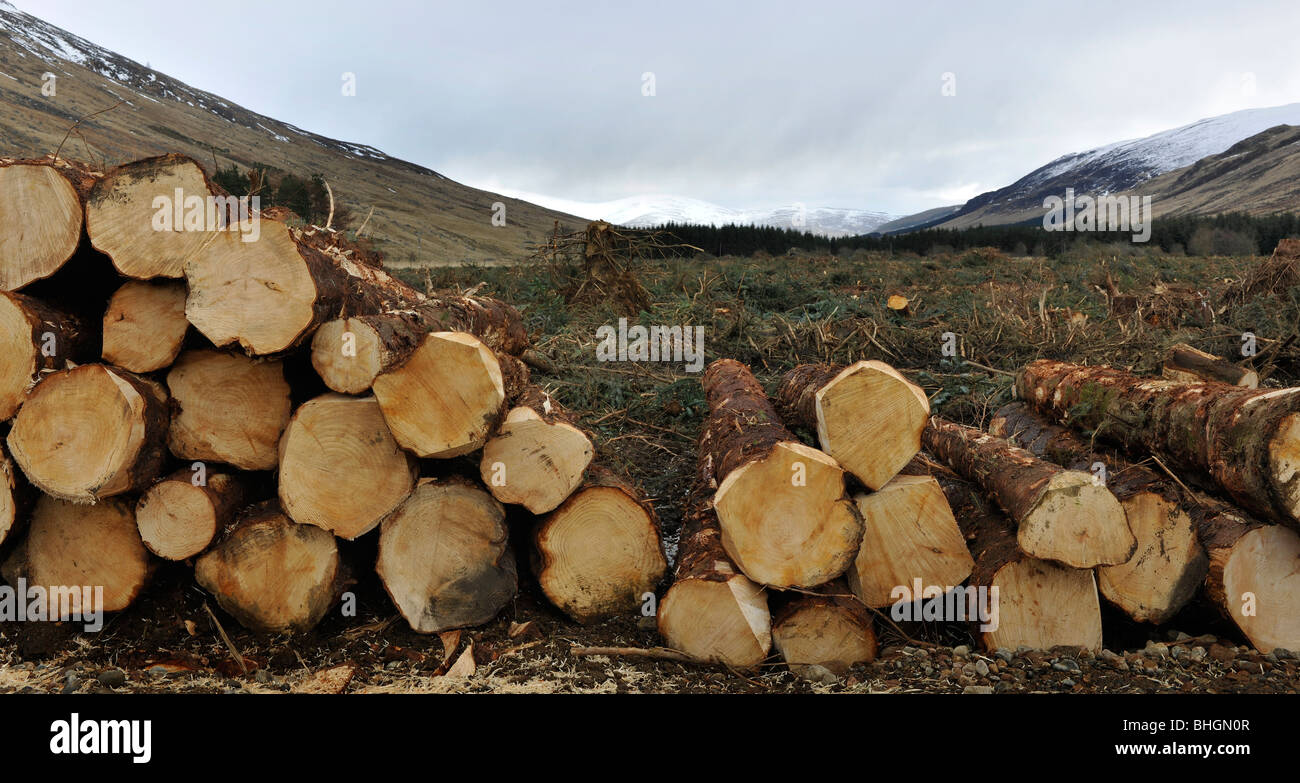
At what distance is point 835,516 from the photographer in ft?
9.73

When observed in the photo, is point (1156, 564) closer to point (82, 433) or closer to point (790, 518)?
point (790, 518)

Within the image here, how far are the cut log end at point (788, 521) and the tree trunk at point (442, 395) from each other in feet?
3.52

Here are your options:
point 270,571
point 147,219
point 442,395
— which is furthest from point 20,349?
point 442,395

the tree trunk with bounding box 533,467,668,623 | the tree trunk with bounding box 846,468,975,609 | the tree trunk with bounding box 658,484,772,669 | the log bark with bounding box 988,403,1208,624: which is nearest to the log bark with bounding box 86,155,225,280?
the tree trunk with bounding box 533,467,668,623

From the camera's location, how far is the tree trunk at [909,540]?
3207mm

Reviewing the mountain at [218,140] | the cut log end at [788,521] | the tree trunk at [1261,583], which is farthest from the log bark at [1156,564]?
the mountain at [218,140]

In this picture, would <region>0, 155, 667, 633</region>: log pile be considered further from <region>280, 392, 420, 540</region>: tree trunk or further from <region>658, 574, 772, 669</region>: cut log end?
<region>658, 574, 772, 669</region>: cut log end
